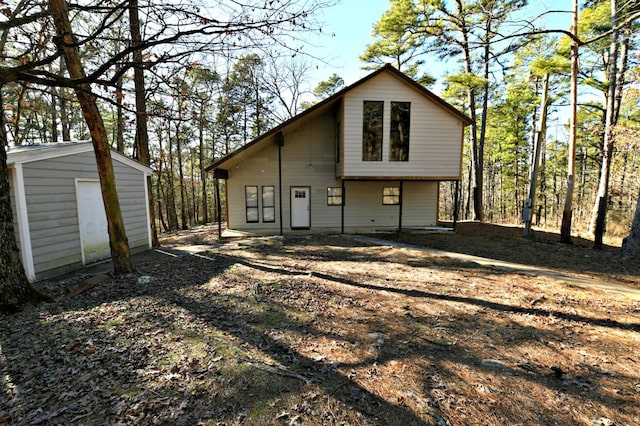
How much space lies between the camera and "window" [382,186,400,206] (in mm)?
13609

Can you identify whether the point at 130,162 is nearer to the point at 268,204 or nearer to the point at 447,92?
the point at 268,204

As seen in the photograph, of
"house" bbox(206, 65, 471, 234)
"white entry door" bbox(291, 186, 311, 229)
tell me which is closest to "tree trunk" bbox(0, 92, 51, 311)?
"house" bbox(206, 65, 471, 234)

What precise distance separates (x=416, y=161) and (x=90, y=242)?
36.8 ft

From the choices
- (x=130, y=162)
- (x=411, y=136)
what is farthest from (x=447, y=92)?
(x=130, y=162)

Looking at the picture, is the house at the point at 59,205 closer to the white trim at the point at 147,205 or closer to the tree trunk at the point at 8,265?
the white trim at the point at 147,205

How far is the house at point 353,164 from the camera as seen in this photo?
11109 millimetres

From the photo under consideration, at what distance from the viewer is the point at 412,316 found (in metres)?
4.08

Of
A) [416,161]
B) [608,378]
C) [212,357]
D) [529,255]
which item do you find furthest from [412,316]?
[416,161]

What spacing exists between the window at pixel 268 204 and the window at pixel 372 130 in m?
4.57

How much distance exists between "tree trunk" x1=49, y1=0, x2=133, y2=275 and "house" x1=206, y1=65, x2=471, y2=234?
5.57 metres

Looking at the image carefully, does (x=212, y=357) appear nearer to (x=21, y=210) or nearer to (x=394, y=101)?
(x=21, y=210)

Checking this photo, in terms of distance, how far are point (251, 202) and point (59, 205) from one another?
7064mm

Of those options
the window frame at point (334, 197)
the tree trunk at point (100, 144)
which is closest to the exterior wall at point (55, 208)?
the tree trunk at point (100, 144)

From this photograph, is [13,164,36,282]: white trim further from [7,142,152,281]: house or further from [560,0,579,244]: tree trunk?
[560,0,579,244]: tree trunk
